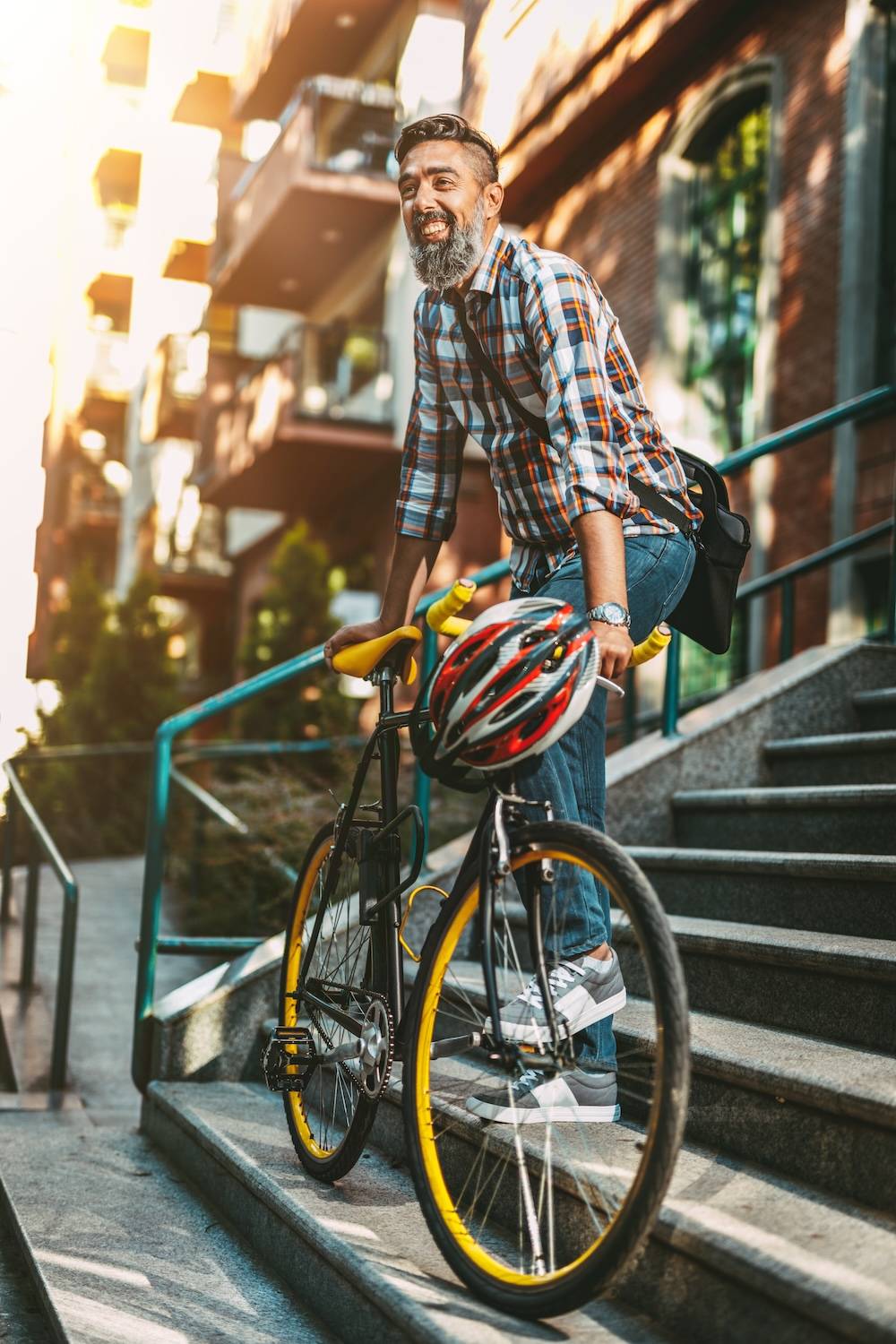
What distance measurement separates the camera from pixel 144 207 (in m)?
33.6

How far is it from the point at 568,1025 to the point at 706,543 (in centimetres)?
112

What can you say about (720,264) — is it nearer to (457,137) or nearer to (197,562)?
(457,137)

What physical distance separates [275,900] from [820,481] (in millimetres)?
4072

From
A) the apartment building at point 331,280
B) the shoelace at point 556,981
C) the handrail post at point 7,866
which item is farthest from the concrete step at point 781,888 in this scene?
the apartment building at point 331,280

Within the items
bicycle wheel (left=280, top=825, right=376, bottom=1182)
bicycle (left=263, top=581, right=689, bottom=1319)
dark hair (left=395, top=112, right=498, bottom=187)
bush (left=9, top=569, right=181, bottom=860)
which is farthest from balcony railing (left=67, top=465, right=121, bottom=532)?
dark hair (left=395, top=112, right=498, bottom=187)

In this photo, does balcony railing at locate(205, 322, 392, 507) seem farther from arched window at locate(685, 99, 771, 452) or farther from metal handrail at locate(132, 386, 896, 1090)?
metal handrail at locate(132, 386, 896, 1090)

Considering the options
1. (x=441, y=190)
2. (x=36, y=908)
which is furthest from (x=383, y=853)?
(x=36, y=908)

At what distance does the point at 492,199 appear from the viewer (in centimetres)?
299

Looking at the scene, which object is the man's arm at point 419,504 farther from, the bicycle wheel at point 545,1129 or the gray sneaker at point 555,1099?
the gray sneaker at point 555,1099

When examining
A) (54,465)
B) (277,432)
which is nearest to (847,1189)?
(277,432)

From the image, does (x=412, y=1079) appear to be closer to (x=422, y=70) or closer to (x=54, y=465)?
(x=422, y=70)

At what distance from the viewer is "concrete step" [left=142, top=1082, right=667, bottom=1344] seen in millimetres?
2246

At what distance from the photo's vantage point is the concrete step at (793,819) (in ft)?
12.9

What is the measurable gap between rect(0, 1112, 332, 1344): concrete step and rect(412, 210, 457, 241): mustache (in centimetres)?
220
